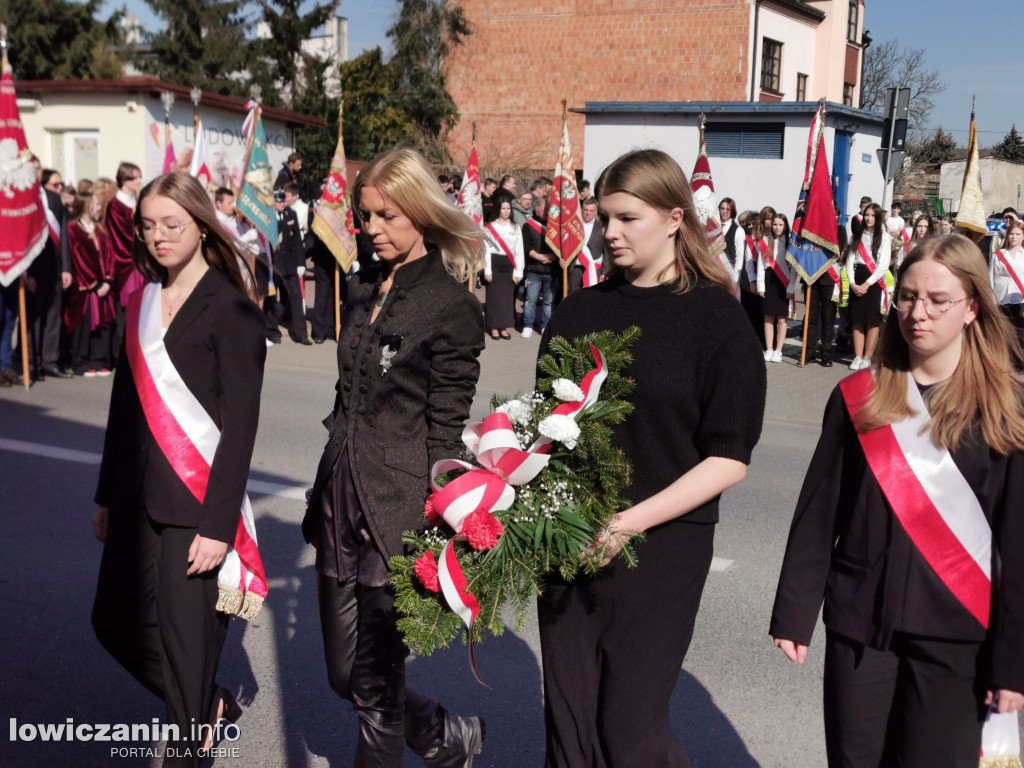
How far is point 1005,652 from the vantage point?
2465mm

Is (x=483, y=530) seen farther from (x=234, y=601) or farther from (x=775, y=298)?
(x=775, y=298)

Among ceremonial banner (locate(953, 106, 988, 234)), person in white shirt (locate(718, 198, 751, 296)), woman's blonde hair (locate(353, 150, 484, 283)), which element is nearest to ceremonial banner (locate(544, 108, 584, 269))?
person in white shirt (locate(718, 198, 751, 296))

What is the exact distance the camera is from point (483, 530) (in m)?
2.40

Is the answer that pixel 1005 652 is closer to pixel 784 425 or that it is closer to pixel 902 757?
pixel 902 757

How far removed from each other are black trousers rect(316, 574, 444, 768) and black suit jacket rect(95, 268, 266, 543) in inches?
15.1

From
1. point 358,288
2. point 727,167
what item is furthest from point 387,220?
point 727,167

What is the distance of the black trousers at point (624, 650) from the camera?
2592mm

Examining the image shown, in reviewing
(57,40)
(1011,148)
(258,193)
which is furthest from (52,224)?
(1011,148)

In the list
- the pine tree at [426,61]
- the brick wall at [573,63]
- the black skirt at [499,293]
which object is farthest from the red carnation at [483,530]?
the pine tree at [426,61]

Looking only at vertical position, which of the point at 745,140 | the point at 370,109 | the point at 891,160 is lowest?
the point at 891,160

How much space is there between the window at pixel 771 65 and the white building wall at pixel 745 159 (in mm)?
6526

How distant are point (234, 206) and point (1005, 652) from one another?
12.8 meters

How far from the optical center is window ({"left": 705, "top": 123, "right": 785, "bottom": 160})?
29.0 metres

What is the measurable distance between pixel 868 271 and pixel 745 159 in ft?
54.4
